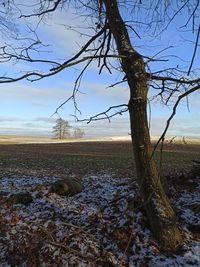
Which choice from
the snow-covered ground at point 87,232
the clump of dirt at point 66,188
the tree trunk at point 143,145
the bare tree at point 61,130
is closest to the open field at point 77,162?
the clump of dirt at point 66,188

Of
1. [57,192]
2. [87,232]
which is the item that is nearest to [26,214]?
[57,192]

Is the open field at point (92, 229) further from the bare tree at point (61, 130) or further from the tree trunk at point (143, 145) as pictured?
the bare tree at point (61, 130)

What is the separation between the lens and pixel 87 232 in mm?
6770

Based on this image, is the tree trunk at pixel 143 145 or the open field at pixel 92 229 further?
the tree trunk at pixel 143 145

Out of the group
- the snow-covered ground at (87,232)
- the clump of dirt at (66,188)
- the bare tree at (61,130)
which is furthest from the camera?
the bare tree at (61,130)

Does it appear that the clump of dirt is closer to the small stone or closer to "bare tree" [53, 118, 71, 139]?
the small stone

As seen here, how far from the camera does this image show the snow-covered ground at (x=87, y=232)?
605 centimetres

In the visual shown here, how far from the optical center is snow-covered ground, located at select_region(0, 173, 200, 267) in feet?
19.9

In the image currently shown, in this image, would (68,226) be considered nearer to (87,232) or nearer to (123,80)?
(87,232)

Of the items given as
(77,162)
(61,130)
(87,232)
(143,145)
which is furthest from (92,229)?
(61,130)

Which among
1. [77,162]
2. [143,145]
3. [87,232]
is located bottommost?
[87,232]

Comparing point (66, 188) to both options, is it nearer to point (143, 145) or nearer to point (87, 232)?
point (87, 232)

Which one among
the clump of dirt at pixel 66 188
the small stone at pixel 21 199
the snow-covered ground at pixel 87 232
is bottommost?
the snow-covered ground at pixel 87 232

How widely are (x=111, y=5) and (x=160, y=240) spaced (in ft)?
13.8
